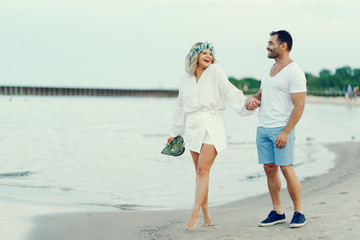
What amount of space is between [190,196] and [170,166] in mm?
4255

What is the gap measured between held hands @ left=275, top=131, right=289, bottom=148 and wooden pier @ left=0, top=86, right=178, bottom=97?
153523 millimetres

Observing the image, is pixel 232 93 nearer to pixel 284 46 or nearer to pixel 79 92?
pixel 284 46

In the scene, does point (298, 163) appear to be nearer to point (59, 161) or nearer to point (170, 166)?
point (170, 166)

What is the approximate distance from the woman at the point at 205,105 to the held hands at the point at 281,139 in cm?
52

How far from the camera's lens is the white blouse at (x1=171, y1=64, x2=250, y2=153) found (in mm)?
5477

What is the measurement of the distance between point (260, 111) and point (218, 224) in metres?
1.45

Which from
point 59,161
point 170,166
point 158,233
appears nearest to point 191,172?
point 170,166

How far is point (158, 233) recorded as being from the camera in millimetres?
5879

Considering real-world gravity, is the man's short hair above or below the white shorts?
above

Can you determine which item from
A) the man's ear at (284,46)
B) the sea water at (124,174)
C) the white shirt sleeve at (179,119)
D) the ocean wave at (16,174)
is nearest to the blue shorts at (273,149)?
the man's ear at (284,46)

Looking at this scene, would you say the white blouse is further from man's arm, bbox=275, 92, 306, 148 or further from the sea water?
the sea water

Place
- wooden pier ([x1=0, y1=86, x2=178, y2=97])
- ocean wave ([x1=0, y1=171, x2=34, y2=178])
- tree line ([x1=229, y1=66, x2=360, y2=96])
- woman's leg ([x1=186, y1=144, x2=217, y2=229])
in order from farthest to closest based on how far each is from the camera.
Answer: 1. wooden pier ([x1=0, y1=86, x2=178, y2=97])
2. tree line ([x1=229, y1=66, x2=360, y2=96])
3. ocean wave ([x1=0, y1=171, x2=34, y2=178])
4. woman's leg ([x1=186, y1=144, x2=217, y2=229])

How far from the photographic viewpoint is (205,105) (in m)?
5.48

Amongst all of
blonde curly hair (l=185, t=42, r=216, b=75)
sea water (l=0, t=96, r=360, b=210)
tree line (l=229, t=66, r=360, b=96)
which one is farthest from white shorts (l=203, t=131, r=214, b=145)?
tree line (l=229, t=66, r=360, b=96)
